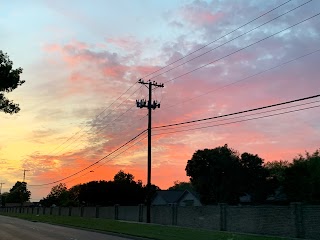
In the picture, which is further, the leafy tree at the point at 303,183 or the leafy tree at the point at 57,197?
the leafy tree at the point at 57,197

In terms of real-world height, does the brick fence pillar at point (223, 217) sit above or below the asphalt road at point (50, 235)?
above

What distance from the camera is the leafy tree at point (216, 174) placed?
218 feet

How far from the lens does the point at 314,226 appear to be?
2636 centimetres

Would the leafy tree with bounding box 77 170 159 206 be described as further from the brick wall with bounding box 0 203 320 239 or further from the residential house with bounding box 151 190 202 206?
the brick wall with bounding box 0 203 320 239

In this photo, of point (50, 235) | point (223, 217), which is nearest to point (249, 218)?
point (223, 217)

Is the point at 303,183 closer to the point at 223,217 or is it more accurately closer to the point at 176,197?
the point at 223,217

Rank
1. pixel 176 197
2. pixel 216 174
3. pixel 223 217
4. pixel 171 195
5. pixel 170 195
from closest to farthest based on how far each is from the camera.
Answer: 1. pixel 223 217
2. pixel 216 174
3. pixel 176 197
4. pixel 170 195
5. pixel 171 195

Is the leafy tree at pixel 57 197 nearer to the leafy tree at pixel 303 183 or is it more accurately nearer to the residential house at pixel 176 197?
the residential house at pixel 176 197

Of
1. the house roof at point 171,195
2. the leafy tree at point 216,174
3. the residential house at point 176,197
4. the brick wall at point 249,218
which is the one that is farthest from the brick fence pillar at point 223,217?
the house roof at point 171,195

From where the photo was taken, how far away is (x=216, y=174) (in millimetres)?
67625

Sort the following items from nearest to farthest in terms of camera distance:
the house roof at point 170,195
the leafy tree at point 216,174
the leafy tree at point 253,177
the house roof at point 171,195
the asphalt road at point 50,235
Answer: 1. the asphalt road at point 50,235
2. the leafy tree at point 216,174
3. the leafy tree at point 253,177
4. the house roof at point 171,195
5. the house roof at point 170,195

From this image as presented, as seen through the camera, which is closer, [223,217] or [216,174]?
[223,217]

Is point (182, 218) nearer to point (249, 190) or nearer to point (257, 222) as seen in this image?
point (257, 222)

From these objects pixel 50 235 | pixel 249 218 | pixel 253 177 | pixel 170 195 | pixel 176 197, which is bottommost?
pixel 50 235
